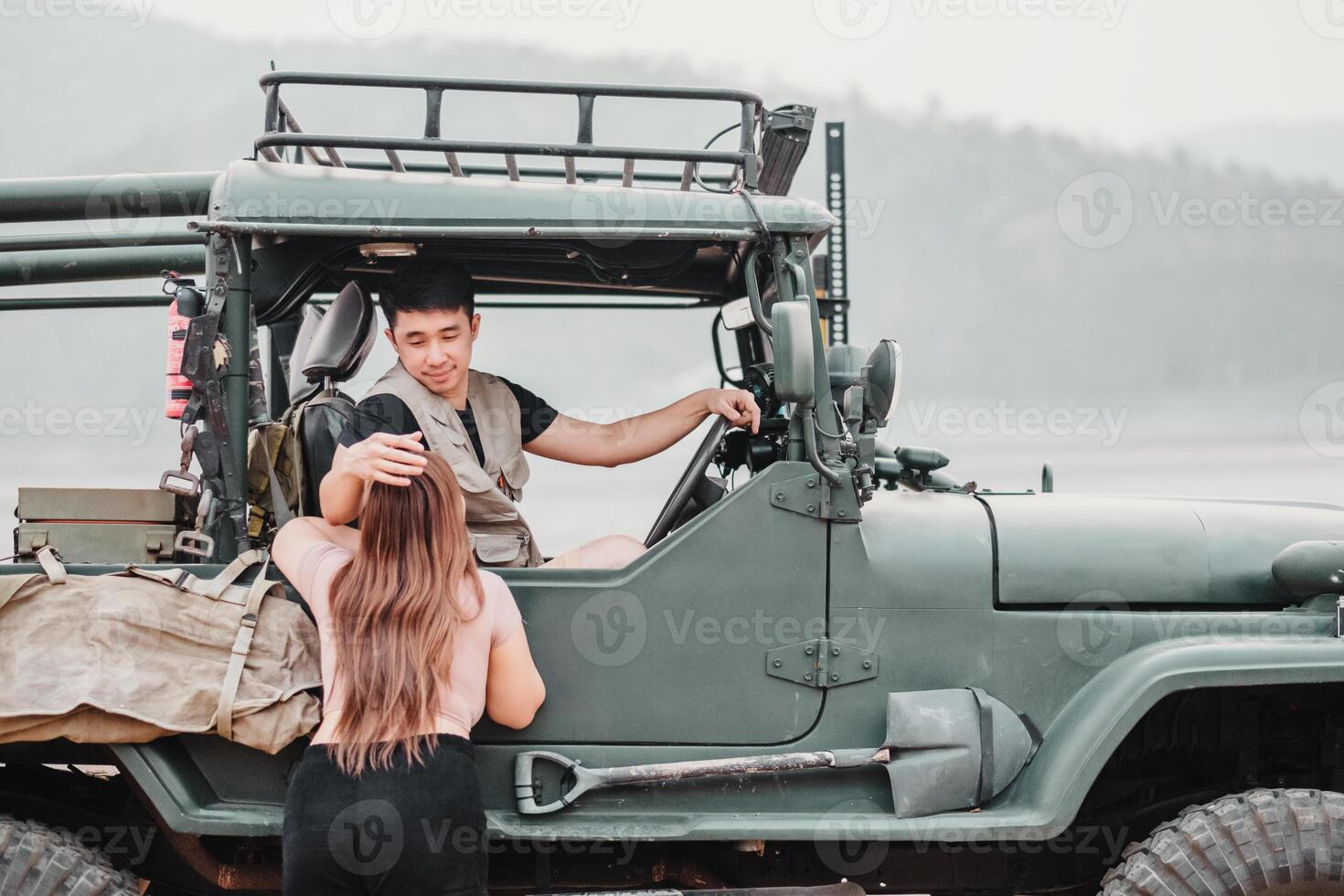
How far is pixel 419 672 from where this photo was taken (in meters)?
2.78

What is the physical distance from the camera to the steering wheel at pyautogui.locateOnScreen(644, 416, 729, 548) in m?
3.61

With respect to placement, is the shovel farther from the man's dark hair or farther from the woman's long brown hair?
the man's dark hair

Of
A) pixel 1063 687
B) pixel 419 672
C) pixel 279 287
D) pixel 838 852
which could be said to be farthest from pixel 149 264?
pixel 1063 687

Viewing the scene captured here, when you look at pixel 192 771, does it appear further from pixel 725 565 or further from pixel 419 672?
pixel 725 565

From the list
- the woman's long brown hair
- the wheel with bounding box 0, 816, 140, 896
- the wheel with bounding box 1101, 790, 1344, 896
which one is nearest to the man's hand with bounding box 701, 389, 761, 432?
the woman's long brown hair

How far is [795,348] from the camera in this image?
287cm

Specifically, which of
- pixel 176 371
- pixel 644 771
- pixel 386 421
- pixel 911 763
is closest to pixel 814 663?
pixel 911 763

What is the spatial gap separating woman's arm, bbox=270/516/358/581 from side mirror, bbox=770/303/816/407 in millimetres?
1206

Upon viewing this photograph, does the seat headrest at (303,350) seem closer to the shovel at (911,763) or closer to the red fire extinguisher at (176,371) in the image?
the red fire extinguisher at (176,371)

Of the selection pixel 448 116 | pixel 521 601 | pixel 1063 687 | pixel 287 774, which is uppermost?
pixel 448 116

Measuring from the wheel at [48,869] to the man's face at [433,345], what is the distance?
155 cm

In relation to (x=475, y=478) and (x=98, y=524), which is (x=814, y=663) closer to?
(x=475, y=478)

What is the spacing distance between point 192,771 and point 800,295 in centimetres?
207

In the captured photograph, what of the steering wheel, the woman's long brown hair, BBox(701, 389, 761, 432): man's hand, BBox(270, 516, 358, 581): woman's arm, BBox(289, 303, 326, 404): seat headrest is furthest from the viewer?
BBox(289, 303, 326, 404): seat headrest
